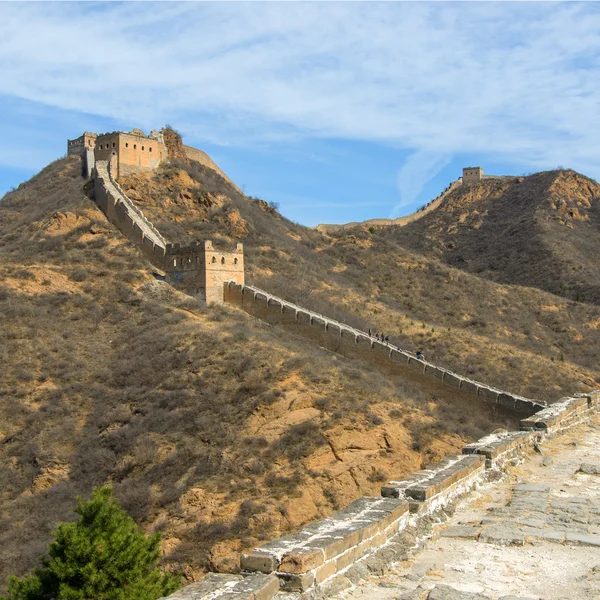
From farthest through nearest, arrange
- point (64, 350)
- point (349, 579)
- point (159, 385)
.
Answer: point (64, 350) < point (159, 385) < point (349, 579)

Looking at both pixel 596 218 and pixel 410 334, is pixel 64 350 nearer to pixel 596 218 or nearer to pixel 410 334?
pixel 410 334

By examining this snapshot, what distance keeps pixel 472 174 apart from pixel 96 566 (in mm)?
75771

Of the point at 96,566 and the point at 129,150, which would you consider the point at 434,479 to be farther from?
the point at 129,150

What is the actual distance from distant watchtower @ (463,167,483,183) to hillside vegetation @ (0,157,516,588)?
52195mm

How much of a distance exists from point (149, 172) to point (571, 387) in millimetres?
23074

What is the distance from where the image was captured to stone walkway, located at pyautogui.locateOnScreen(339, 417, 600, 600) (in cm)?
546

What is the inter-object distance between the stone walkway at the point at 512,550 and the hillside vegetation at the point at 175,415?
6.95 metres

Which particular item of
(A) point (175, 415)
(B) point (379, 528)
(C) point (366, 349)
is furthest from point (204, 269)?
(B) point (379, 528)

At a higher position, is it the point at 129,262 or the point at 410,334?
the point at 129,262

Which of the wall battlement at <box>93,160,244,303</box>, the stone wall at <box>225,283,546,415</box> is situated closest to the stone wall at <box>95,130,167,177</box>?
the wall battlement at <box>93,160,244,303</box>

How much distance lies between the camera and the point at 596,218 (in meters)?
70.1

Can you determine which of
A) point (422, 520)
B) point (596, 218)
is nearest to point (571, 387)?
point (422, 520)

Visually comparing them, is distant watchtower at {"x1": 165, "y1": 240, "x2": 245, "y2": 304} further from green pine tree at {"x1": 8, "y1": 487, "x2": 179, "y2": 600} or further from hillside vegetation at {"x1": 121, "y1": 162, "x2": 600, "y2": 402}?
green pine tree at {"x1": 8, "y1": 487, "x2": 179, "y2": 600}

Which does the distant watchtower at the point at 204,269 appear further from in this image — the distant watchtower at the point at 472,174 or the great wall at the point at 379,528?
the distant watchtower at the point at 472,174
